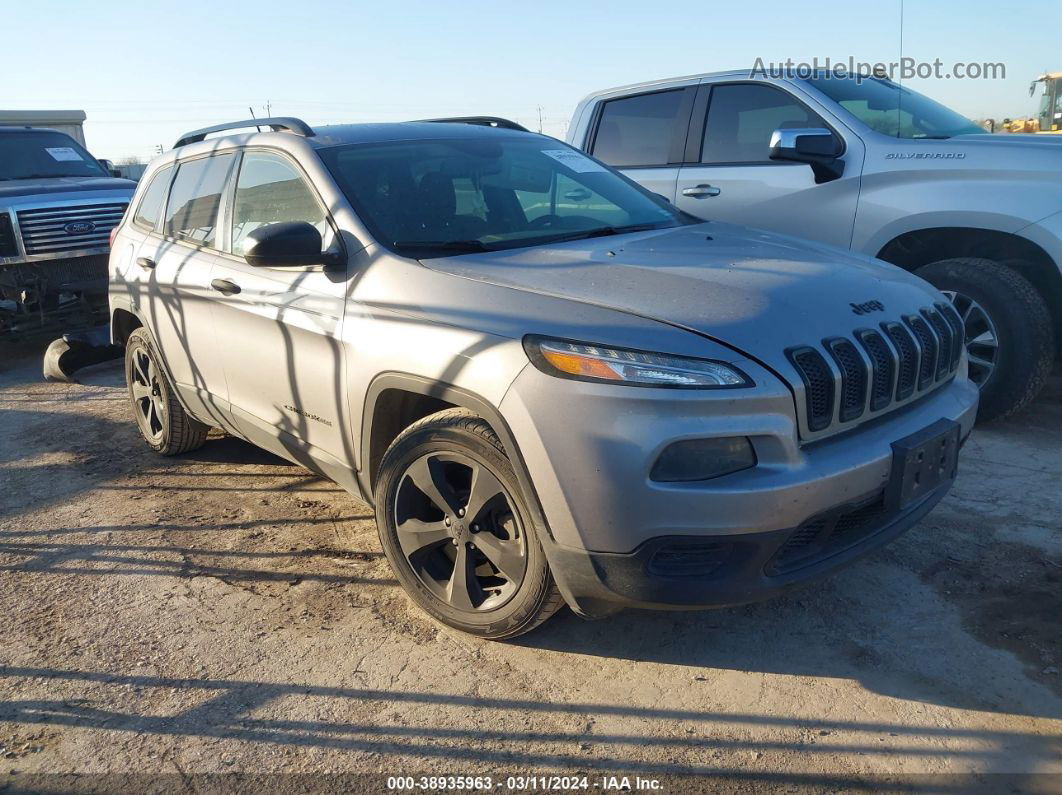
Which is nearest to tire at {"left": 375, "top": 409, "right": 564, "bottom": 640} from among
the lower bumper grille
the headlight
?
the headlight

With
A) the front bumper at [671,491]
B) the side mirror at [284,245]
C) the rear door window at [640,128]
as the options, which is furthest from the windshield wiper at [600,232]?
the rear door window at [640,128]

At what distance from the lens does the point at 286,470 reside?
16.1 ft

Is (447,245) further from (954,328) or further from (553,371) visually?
(954,328)

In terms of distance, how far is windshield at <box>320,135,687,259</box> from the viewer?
133 inches

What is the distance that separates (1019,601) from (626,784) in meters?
1.70

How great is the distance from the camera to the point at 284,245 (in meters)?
3.15

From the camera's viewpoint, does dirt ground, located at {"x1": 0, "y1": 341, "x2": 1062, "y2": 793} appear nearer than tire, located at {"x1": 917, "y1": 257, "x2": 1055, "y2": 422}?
Yes

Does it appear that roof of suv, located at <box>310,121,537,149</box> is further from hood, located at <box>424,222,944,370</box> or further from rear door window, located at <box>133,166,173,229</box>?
rear door window, located at <box>133,166,173,229</box>

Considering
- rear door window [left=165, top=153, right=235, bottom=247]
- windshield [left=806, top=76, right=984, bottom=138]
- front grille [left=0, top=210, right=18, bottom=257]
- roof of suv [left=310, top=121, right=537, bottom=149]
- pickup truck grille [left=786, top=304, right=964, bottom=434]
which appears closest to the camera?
pickup truck grille [left=786, top=304, right=964, bottom=434]

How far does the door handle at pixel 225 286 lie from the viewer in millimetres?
3801

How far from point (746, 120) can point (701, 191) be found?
51 centimetres

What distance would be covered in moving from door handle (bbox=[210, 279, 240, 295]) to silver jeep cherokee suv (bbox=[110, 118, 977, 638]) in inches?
1.8

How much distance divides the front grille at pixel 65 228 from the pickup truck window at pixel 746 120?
5.85 metres

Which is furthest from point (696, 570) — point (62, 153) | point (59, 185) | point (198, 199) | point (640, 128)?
point (62, 153)
